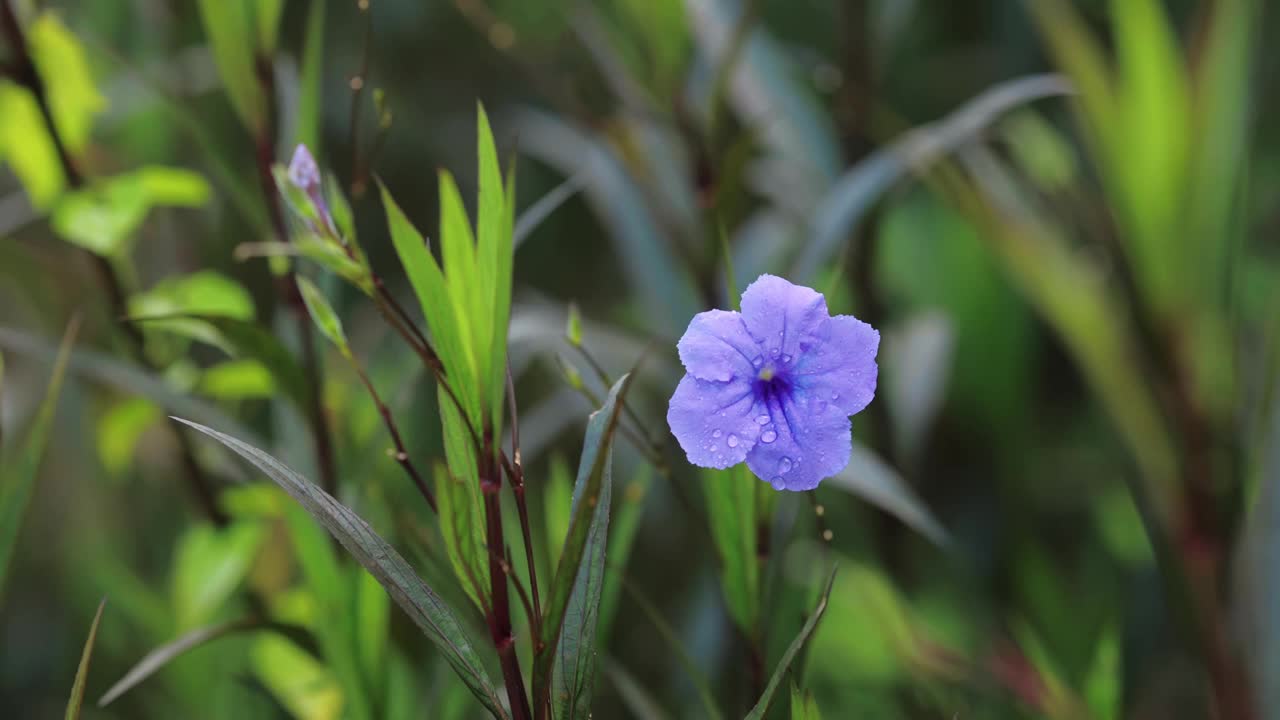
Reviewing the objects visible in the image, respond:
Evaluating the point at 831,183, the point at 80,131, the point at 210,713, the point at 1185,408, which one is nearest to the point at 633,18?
the point at 831,183

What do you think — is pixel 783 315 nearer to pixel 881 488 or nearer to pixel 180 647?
pixel 881 488

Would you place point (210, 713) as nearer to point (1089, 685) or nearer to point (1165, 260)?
point (1089, 685)

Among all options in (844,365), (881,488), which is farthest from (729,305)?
(844,365)

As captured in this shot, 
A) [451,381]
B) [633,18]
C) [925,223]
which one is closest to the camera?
[451,381]

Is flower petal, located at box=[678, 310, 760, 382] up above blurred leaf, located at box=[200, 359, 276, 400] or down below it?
above

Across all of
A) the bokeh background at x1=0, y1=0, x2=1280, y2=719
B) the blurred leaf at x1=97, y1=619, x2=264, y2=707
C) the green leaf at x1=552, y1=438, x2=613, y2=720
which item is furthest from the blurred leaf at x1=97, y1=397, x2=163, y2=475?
the green leaf at x1=552, y1=438, x2=613, y2=720

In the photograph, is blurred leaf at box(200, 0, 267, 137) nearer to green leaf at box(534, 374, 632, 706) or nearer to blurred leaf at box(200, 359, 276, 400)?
blurred leaf at box(200, 359, 276, 400)

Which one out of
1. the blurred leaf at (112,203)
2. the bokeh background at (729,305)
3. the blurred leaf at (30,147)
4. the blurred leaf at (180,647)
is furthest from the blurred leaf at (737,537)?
the blurred leaf at (30,147)
